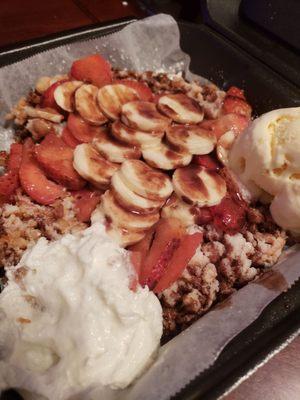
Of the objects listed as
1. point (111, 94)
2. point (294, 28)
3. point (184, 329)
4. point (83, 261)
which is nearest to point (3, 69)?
point (111, 94)

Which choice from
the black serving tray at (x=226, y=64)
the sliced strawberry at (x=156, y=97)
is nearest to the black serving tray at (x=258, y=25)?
the black serving tray at (x=226, y=64)

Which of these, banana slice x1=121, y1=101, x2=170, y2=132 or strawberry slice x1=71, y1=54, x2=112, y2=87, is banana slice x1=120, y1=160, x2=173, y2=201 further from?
strawberry slice x1=71, y1=54, x2=112, y2=87

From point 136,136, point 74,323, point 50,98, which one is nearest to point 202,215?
point 136,136

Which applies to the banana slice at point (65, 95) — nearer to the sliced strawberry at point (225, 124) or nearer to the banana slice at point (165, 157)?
the banana slice at point (165, 157)

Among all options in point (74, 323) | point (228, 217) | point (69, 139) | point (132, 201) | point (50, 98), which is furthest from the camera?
point (50, 98)

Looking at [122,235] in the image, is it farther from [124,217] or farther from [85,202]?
[85,202]

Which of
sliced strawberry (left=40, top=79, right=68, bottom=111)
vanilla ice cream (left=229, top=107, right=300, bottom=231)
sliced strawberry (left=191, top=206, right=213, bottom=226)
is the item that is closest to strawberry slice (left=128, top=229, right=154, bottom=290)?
sliced strawberry (left=191, top=206, right=213, bottom=226)

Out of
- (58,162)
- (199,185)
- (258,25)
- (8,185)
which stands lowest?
(8,185)

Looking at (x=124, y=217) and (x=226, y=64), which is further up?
(x=226, y=64)
